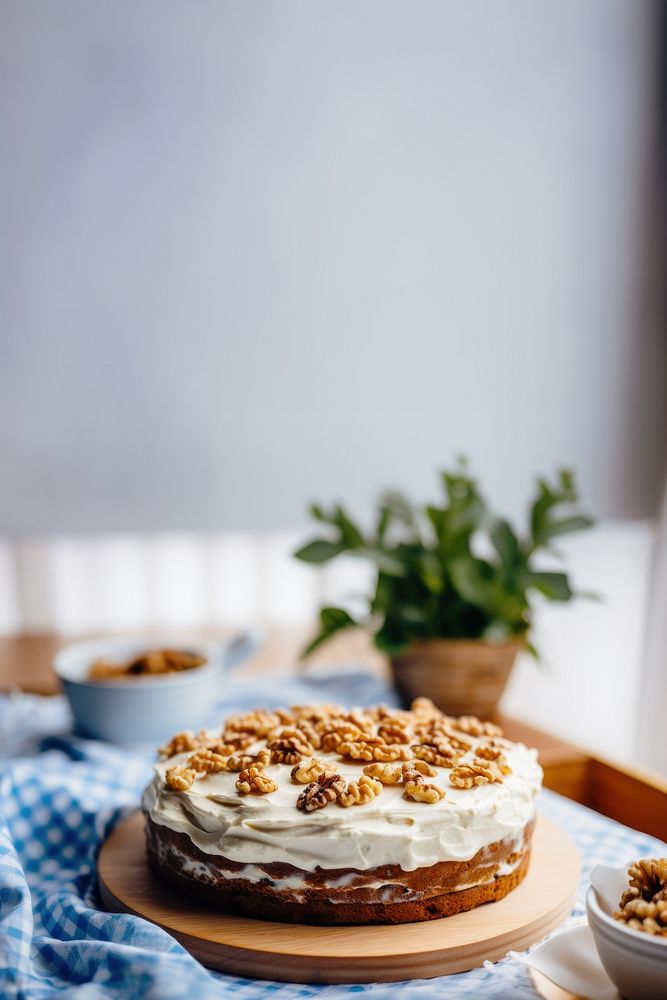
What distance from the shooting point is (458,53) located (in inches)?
82.7

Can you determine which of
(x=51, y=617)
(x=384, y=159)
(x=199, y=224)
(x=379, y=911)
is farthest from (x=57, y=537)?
(x=379, y=911)

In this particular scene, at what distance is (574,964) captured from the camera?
0.67 metres

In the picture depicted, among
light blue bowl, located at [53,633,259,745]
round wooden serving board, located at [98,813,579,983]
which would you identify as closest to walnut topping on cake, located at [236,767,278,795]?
round wooden serving board, located at [98,813,579,983]

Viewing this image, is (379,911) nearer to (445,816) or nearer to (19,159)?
(445,816)

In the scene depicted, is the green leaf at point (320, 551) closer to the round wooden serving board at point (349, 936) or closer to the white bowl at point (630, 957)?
the round wooden serving board at point (349, 936)

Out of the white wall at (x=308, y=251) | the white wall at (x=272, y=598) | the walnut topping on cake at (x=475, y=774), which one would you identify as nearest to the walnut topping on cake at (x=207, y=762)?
the walnut topping on cake at (x=475, y=774)

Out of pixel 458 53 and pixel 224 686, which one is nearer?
pixel 224 686

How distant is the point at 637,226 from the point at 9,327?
156 centimetres

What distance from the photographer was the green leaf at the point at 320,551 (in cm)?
129

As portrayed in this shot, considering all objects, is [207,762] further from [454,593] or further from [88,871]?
[454,593]

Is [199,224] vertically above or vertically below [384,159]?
below

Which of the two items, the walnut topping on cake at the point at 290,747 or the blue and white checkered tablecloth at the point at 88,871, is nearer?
the blue and white checkered tablecloth at the point at 88,871

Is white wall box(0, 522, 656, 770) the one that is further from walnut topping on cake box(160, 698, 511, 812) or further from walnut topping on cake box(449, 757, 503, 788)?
walnut topping on cake box(449, 757, 503, 788)

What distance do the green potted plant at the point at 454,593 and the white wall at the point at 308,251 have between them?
85 centimetres
